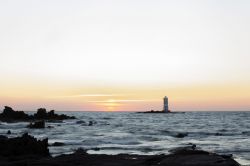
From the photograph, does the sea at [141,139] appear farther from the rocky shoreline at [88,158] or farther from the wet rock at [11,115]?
the wet rock at [11,115]

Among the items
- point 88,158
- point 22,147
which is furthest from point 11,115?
point 88,158

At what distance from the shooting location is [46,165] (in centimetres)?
1680

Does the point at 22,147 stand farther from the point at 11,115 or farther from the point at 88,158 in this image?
the point at 11,115

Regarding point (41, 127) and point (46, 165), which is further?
point (41, 127)

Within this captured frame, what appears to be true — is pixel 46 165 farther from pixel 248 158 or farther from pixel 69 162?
pixel 248 158

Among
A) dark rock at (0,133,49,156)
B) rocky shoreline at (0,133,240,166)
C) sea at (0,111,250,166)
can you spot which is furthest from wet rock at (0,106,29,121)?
rocky shoreline at (0,133,240,166)

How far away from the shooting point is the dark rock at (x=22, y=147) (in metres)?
21.5

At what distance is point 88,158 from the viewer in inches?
755

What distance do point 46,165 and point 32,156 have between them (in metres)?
3.83

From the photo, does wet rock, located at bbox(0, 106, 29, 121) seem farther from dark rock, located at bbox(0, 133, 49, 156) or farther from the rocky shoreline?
the rocky shoreline

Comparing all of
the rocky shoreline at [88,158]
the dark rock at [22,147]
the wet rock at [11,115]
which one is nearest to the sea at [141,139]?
the dark rock at [22,147]

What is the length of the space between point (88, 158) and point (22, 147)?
4.70m

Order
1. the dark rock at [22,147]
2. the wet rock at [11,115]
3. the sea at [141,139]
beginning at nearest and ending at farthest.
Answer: the dark rock at [22,147] < the sea at [141,139] < the wet rock at [11,115]

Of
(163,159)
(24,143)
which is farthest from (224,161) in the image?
(24,143)
